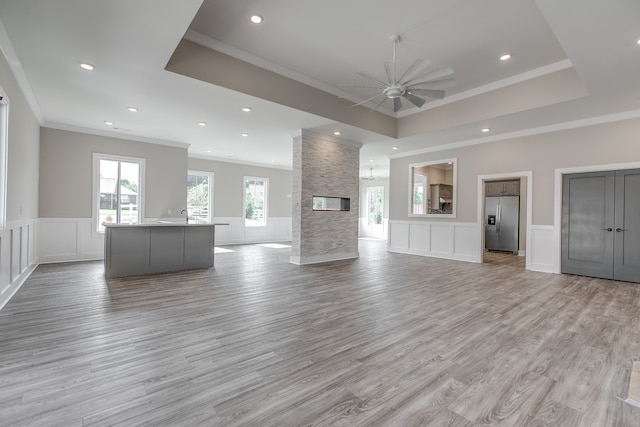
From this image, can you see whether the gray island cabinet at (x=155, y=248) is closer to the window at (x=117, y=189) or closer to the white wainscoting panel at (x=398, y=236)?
the window at (x=117, y=189)

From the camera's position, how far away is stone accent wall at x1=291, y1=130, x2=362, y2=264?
6.83m

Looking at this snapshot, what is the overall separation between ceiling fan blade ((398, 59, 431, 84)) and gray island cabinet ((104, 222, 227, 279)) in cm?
465

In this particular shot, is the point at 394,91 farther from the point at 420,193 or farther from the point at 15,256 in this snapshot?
the point at 420,193

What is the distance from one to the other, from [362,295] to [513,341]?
74.9 inches

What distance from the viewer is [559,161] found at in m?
6.13

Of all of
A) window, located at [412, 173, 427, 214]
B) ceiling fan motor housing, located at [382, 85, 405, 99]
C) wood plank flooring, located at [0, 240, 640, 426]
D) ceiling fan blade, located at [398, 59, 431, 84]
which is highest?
ceiling fan blade, located at [398, 59, 431, 84]


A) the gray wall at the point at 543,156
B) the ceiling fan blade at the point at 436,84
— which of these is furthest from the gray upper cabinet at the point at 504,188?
the ceiling fan blade at the point at 436,84

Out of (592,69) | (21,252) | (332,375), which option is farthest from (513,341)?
(21,252)

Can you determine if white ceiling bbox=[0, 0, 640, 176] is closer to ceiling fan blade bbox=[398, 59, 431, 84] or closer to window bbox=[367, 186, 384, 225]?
ceiling fan blade bbox=[398, 59, 431, 84]

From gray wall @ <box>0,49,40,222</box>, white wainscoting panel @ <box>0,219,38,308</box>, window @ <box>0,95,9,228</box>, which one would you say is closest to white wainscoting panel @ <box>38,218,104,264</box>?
gray wall @ <box>0,49,40,222</box>

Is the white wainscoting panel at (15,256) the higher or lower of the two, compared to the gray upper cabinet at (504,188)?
lower

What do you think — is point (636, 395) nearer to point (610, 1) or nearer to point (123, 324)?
point (610, 1)

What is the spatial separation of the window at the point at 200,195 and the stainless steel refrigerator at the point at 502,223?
9492 mm

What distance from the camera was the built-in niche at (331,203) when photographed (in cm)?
713
